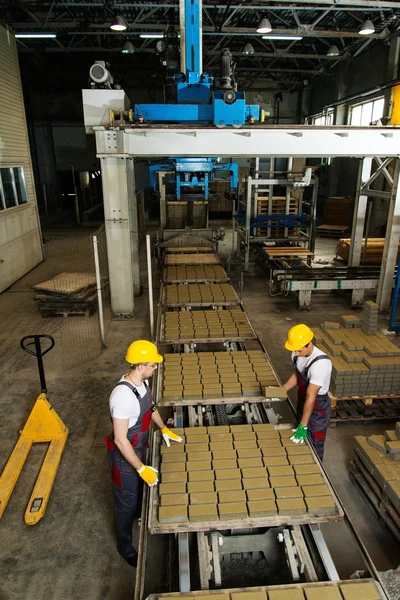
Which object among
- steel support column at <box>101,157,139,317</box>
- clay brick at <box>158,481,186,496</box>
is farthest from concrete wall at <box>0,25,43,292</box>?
clay brick at <box>158,481,186,496</box>

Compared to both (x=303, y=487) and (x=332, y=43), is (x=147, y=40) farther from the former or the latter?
(x=303, y=487)

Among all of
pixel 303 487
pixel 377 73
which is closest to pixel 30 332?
pixel 303 487

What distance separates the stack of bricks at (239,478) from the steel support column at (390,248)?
6.07 m

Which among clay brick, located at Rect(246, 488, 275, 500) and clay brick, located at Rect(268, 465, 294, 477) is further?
clay brick, located at Rect(268, 465, 294, 477)

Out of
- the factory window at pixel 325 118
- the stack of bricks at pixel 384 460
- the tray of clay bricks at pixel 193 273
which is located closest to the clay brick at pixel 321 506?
the stack of bricks at pixel 384 460

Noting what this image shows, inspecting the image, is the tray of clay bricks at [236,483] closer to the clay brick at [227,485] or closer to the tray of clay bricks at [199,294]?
the clay brick at [227,485]

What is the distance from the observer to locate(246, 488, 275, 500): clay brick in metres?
3.08

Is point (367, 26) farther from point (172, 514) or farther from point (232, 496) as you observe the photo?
point (172, 514)

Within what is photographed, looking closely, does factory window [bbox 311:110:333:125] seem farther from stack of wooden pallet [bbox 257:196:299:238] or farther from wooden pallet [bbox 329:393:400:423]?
wooden pallet [bbox 329:393:400:423]

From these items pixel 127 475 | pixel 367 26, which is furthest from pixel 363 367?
pixel 367 26

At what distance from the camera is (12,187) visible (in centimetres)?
1152

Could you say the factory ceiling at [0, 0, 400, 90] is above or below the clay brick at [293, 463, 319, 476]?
above

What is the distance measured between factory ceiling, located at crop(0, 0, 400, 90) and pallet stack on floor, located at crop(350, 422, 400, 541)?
40.5ft

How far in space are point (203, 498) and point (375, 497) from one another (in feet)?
6.04
